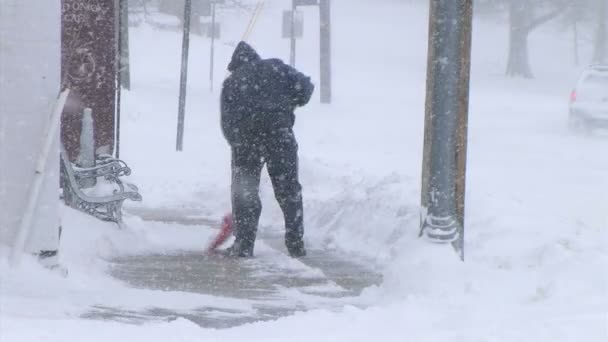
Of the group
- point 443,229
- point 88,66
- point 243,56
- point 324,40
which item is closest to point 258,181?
point 243,56

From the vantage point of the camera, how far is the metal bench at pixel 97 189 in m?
8.25

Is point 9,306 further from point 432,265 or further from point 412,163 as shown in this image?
point 412,163

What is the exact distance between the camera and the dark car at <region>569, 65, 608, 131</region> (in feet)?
78.4

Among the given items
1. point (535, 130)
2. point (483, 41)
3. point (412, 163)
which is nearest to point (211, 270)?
point (412, 163)

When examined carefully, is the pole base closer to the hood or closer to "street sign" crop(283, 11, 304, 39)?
the hood

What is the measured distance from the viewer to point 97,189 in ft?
29.5

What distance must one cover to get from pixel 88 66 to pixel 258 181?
2.55 metres

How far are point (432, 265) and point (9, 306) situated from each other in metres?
2.33

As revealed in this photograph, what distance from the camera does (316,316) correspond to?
5566mm

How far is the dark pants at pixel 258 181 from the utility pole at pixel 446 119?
162 centimetres

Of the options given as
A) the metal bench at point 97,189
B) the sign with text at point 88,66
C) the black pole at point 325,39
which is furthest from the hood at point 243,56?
the black pole at point 325,39

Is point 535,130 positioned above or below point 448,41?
below

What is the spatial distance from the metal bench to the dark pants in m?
0.93

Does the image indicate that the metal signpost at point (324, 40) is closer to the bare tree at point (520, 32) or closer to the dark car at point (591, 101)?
the dark car at point (591, 101)
